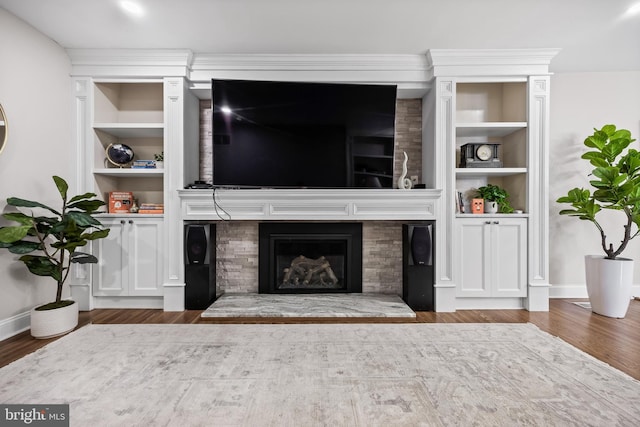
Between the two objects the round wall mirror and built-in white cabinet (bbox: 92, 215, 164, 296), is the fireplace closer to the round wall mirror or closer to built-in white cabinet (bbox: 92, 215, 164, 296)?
built-in white cabinet (bbox: 92, 215, 164, 296)

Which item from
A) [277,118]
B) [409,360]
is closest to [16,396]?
[409,360]

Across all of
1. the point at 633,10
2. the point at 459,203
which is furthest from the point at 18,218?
the point at 633,10

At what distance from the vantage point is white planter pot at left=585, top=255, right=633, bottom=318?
105 inches

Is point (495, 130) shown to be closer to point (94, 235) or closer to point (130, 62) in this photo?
point (130, 62)

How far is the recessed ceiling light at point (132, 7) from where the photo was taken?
87.4 inches

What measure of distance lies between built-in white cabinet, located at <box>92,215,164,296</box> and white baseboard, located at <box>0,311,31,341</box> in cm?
52

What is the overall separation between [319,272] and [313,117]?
1.57 meters

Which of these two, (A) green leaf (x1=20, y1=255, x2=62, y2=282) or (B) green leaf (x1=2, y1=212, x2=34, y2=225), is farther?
(A) green leaf (x1=20, y1=255, x2=62, y2=282)

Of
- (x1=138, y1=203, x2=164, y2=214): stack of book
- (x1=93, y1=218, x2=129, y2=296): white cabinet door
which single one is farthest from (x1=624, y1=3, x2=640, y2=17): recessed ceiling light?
(x1=93, y1=218, x2=129, y2=296): white cabinet door

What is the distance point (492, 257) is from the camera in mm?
2934

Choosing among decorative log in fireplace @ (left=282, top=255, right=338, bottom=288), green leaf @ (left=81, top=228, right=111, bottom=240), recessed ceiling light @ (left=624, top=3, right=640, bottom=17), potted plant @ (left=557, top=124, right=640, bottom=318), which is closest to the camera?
recessed ceiling light @ (left=624, top=3, right=640, bottom=17)

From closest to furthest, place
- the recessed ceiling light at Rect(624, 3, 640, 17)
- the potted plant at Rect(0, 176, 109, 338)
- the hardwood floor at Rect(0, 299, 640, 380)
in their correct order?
the hardwood floor at Rect(0, 299, 640, 380)
the potted plant at Rect(0, 176, 109, 338)
the recessed ceiling light at Rect(624, 3, 640, 17)

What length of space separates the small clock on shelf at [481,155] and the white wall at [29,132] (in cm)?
370

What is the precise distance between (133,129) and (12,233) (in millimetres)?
1307
